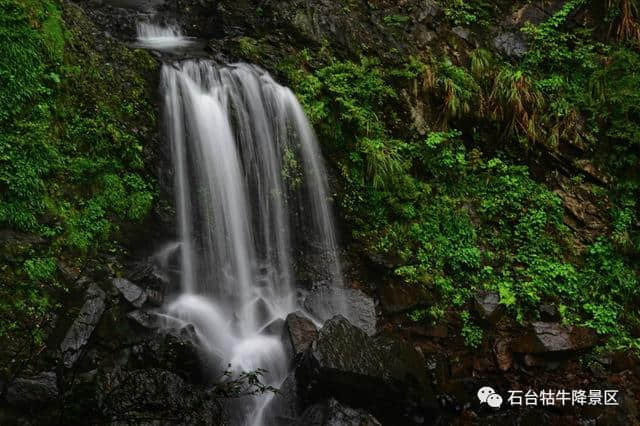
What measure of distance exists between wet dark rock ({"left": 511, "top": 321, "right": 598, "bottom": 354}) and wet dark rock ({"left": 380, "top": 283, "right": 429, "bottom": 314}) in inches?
61.6

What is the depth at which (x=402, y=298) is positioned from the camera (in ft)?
25.5

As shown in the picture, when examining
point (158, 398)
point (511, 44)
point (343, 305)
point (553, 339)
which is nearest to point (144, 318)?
point (158, 398)

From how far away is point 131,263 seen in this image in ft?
21.6

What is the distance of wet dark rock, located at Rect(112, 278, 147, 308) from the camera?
6034mm

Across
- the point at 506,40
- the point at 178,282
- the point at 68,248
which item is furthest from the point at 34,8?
the point at 506,40

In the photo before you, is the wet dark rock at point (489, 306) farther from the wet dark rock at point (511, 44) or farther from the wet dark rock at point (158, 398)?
the wet dark rock at point (511, 44)

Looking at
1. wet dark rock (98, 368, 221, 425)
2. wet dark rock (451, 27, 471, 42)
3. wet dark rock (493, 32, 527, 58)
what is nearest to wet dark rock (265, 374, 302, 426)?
wet dark rock (98, 368, 221, 425)

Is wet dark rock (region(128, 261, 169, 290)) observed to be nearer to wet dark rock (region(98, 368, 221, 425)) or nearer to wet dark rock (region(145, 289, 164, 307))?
wet dark rock (region(145, 289, 164, 307))

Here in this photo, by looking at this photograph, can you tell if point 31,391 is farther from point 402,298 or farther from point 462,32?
point 462,32

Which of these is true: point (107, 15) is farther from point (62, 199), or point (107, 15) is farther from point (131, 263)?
point (131, 263)

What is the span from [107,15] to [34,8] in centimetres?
411

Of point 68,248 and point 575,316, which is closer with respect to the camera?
point 68,248

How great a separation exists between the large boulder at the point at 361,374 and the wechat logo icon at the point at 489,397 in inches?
44.3

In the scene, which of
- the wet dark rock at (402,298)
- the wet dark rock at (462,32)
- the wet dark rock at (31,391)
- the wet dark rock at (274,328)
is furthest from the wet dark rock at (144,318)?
the wet dark rock at (462,32)
